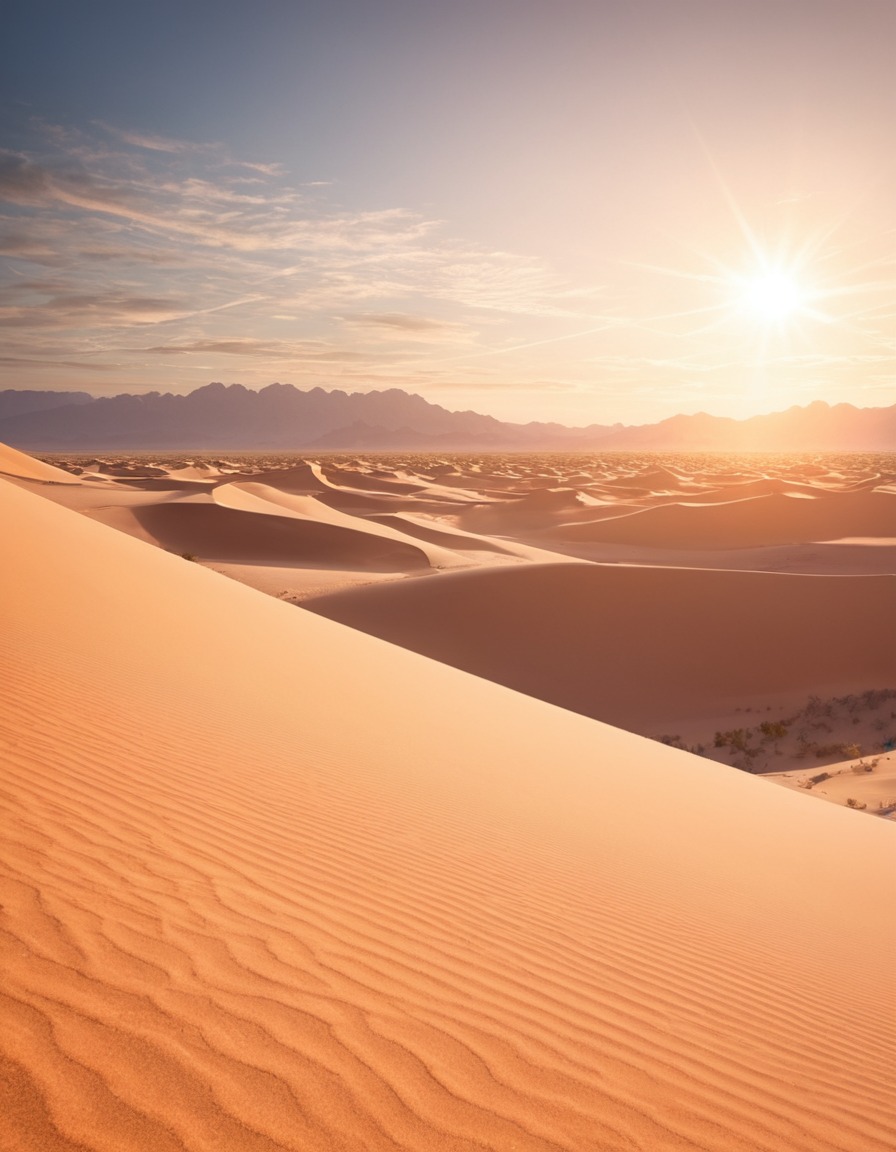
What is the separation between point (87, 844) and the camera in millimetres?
3152

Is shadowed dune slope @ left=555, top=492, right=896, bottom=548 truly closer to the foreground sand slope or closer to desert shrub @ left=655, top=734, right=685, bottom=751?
desert shrub @ left=655, top=734, right=685, bottom=751

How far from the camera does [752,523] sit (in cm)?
3875

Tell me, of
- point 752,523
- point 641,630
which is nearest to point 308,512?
point 752,523

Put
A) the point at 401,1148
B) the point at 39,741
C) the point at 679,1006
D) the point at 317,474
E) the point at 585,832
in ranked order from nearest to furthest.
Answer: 1. the point at 401,1148
2. the point at 679,1006
3. the point at 39,741
4. the point at 585,832
5. the point at 317,474

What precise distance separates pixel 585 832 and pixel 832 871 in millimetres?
1952

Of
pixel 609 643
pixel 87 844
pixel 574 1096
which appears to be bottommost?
pixel 609 643

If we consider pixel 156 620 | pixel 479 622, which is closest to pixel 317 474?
pixel 479 622

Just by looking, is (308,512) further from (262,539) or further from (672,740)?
(672,740)

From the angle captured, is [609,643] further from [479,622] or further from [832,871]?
[832,871]

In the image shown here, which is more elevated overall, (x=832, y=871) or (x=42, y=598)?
(x=42, y=598)

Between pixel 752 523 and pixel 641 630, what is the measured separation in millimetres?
24574

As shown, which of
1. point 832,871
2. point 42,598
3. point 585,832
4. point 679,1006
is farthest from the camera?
point 42,598

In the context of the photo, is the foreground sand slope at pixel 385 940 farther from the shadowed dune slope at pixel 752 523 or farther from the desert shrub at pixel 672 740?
the shadowed dune slope at pixel 752 523

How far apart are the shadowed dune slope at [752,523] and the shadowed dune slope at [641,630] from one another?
19.0m
